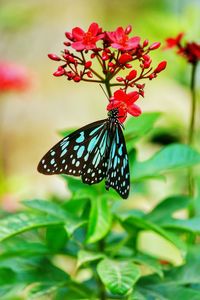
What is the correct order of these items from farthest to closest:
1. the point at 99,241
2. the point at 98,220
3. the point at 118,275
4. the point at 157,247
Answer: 1. the point at 157,247
2. the point at 99,241
3. the point at 98,220
4. the point at 118,275

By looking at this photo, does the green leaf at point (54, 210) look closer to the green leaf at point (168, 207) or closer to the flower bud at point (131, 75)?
the green leaf at point (168, 207)

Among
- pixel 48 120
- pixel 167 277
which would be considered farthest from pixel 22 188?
pixel 167 277

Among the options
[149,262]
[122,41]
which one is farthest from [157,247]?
[122,41]

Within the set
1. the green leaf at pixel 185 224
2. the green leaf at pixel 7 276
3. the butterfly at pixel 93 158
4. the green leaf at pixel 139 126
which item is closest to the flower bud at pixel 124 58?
the butterfly at pixel 93 158

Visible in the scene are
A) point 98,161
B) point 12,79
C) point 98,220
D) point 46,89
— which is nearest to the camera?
point 98,161

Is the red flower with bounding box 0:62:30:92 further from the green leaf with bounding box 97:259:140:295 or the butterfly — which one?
the butterfly

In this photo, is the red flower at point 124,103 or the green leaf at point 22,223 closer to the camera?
the red flower at point 124,103

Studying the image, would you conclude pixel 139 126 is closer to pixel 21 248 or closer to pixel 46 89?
pixel 21 248
